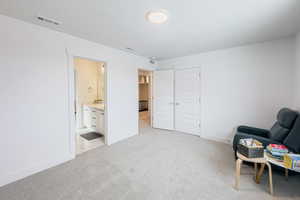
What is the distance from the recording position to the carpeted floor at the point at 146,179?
1.70 metres

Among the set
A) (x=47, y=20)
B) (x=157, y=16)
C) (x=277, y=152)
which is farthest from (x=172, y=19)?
(x=277, y=152)

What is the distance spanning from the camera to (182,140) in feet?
11.8

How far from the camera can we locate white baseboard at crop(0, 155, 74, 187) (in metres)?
1.88

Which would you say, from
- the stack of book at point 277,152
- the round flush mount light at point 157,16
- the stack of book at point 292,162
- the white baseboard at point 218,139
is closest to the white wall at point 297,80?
the stack of book at point 277,152

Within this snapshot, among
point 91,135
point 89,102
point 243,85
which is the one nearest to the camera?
point 243,85

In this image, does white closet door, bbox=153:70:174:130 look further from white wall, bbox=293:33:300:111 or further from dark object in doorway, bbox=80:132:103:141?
white wall, bbox=293:33:300:111

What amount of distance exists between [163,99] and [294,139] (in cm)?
319

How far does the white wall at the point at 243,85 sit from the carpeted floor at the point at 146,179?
2.92ft

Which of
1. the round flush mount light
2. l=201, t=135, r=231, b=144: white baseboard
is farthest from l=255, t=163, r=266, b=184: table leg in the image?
the round flush mount light

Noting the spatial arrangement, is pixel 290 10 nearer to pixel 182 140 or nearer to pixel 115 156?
pixel 182 140

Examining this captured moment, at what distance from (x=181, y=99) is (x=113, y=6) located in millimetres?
3173

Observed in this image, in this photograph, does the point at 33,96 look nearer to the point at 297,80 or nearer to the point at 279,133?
the point at 279,133

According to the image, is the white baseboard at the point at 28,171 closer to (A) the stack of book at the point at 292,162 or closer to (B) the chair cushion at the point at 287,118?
(A) the stack of book at the point at 292,162

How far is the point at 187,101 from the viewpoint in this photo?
4.09m
